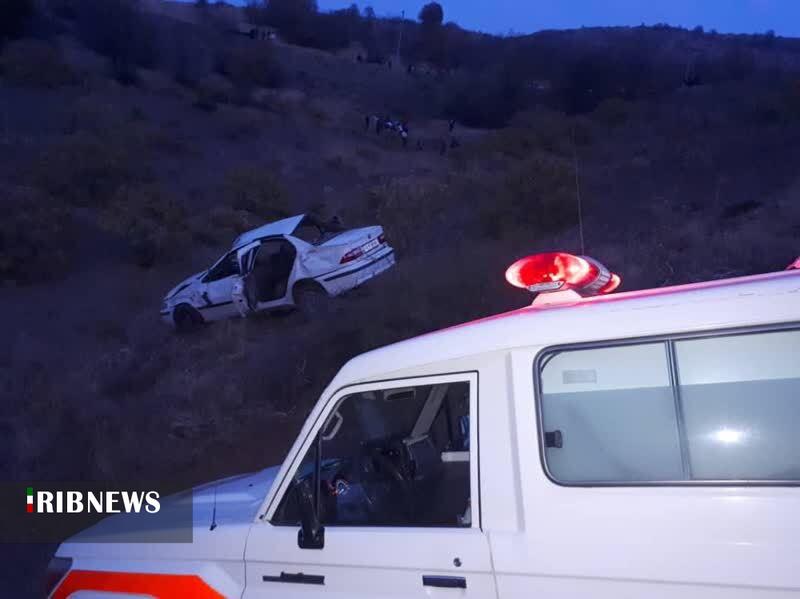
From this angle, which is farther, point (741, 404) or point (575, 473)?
point (575, 473)

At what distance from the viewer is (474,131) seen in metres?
40.3

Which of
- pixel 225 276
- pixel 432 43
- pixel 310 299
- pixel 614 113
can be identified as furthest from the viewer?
pixel 432 43

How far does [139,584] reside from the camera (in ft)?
10.1

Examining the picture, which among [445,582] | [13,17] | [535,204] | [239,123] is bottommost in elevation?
[445,582]

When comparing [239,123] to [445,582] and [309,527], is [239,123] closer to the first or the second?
[309,527]

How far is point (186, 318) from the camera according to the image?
14133 mm

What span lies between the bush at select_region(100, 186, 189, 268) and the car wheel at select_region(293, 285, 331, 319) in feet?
27.1

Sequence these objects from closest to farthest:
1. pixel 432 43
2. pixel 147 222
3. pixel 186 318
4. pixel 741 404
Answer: pixel 741 404 < pixel 186 318 < pixel 147 222 < pixel 432 43

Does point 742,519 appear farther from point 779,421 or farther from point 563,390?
point 563,390

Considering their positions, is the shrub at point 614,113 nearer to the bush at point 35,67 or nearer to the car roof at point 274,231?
the car roof at point 274,231

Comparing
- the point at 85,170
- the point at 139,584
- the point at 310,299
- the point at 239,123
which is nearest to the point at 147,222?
the point at 85,170

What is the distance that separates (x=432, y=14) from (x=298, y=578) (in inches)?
2683

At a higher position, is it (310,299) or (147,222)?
(147,222)

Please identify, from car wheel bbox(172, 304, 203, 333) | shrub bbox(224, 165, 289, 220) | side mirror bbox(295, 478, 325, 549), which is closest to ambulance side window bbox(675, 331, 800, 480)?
side mirror bbox(295, 478, 325, 549)
